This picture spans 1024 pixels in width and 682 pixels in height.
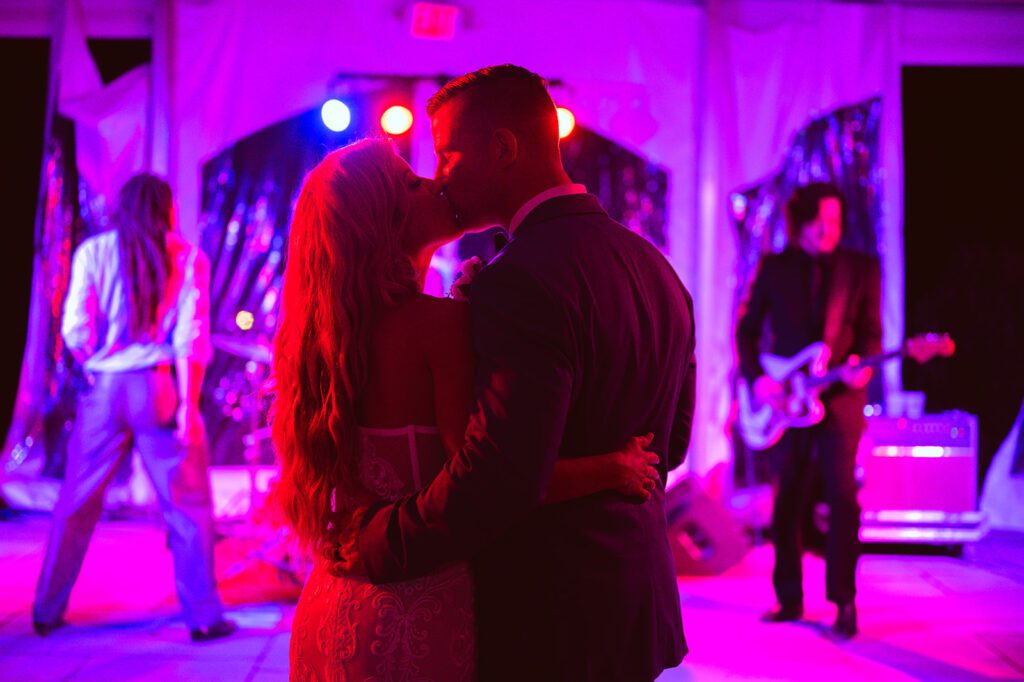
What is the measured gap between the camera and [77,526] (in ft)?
11.3

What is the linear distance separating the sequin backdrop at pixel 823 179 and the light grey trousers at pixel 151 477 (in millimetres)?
3549

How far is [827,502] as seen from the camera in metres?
3.72

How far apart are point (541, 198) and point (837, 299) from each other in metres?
2.63

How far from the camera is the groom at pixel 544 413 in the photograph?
1210mm

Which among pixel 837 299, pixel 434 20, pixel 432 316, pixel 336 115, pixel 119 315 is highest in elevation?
pixel 434 20

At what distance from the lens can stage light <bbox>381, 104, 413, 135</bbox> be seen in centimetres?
527

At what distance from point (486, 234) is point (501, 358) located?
472 cm

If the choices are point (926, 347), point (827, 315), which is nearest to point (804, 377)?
point (827, 315)

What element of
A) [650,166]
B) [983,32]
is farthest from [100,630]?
[983,32]

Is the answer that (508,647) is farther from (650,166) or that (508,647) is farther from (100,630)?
(650,166)

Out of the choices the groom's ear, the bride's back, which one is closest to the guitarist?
the groom's ear

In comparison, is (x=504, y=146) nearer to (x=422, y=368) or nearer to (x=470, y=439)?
(x=422, y=368)

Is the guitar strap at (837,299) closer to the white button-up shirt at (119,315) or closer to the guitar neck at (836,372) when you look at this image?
the guitar neck at (836,372)

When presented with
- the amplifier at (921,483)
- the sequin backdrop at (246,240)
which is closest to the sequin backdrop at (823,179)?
the amplifier at (921,483)
